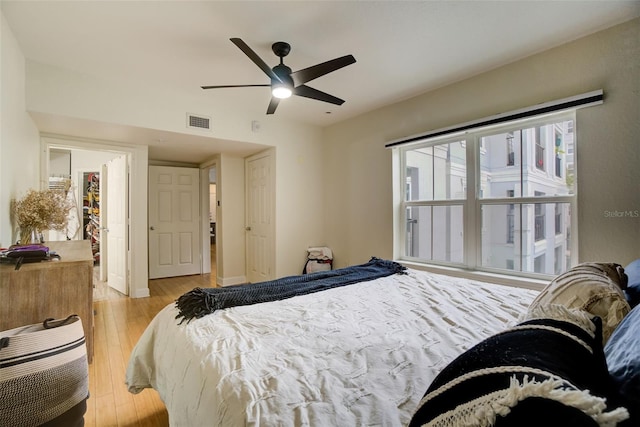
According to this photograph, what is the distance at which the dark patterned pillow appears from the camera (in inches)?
15.3

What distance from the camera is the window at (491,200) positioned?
2633 millimetres

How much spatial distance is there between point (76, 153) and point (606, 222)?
7963 mm

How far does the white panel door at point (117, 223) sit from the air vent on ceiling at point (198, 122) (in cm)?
124

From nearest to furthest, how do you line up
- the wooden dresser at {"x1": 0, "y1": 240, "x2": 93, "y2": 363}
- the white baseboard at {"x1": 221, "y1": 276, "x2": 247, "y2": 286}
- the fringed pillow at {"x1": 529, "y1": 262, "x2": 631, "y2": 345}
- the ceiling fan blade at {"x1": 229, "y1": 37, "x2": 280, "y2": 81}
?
the fringed pillow at {"x1": 529, "y1": 262, "x2": 631, "y2": 345} < the wooden dresser at {"x1": 0, "y1": 240, "x2": 93, "y2": 363} < the ceiling fan blade at {"x1": 229, "y1": 37, "x2": 280, "y2": 81} < the white baseboard at {"x1": 221, "y1": 276, "x2": 247, "y2": 286}

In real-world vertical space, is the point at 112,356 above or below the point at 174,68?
below

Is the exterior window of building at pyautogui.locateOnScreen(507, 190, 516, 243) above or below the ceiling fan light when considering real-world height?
below

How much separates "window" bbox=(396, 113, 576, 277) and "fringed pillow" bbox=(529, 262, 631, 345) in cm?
168

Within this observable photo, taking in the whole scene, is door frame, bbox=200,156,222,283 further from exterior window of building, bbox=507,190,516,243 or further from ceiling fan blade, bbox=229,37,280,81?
exterior window of building, bbox=507,190,516,243

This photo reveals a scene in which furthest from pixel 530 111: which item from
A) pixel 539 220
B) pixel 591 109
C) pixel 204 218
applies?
pixel 204 218

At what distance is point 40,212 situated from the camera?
245 cm

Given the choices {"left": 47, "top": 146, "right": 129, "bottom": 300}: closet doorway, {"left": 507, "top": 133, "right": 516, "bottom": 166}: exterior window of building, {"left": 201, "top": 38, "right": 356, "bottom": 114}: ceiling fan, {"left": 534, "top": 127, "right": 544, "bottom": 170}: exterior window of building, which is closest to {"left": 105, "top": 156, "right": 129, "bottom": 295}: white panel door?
{"left": 47, "top": 146, "right": 129, "bottom": 300}: closet doorway

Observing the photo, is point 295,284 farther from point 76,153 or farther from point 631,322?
point 76,153

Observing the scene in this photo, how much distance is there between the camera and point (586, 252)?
2.32 m

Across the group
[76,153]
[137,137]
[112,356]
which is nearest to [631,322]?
[112,356]
